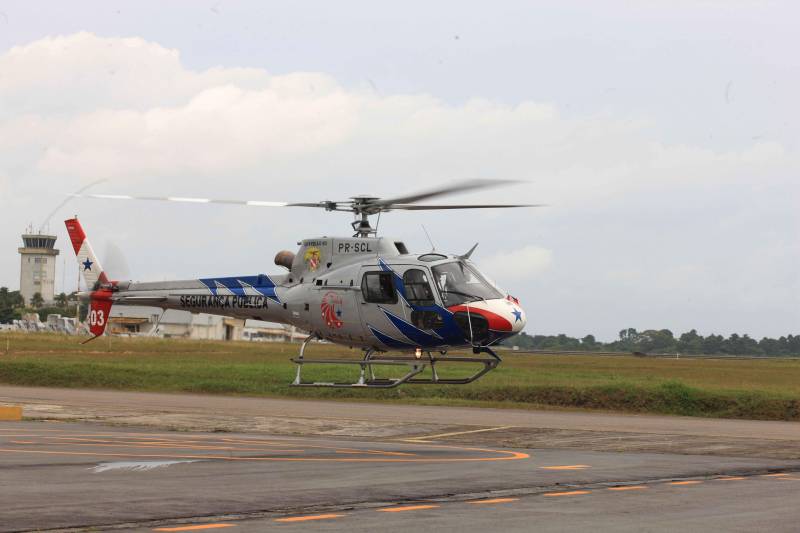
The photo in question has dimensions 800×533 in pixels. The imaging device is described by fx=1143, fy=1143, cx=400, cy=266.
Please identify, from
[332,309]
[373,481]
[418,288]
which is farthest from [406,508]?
[332,309]

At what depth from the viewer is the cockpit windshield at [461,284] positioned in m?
30.3

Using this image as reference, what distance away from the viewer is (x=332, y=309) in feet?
108

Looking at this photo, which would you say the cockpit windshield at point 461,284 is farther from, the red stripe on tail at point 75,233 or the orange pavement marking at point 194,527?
the orange pavement marking at point 194,527

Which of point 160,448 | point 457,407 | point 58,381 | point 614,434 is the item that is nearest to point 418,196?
point 614,434

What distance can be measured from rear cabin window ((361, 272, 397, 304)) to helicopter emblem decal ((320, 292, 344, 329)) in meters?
0.97

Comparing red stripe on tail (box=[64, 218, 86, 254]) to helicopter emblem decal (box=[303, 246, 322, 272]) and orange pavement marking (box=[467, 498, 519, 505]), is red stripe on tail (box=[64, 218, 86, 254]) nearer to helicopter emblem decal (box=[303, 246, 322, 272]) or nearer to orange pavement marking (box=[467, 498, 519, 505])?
helicopter emblem decal (box=[303, 246, 322, 272])

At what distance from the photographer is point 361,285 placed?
3222cm

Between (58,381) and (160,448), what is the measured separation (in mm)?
33327

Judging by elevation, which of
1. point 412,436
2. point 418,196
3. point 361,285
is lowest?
point 412,436

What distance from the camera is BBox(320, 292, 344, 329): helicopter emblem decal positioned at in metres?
32.7

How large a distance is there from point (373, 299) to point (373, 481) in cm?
1501

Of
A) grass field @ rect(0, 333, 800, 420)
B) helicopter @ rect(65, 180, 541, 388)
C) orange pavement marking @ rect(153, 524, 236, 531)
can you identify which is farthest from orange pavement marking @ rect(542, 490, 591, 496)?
grass field @ rect(0, 333, 800, 420)

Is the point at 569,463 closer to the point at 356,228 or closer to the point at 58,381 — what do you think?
the point at 356,228

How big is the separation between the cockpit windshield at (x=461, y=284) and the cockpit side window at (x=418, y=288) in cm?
30
